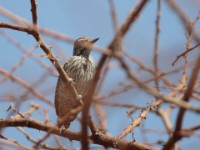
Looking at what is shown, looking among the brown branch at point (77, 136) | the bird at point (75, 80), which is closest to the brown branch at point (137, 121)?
the brown branch at point (77, 136)

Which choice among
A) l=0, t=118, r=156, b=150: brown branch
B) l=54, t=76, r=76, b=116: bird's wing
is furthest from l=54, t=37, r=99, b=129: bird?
l=0, t=118, r=156, b=150: brown branch

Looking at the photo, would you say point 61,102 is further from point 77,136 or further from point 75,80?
point 77,136

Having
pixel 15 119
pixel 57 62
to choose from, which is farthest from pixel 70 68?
pixel 57 62

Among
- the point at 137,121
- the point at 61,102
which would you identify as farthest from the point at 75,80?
the point at 137,121

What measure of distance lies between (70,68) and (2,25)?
3062 millimetres

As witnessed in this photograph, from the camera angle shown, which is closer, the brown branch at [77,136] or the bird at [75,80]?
the brown branch at [77,136]

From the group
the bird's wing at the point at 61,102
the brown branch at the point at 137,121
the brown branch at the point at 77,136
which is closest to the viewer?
the brown branch at the point at 77,136

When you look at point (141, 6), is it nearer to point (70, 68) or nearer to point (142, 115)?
point (142, 115)

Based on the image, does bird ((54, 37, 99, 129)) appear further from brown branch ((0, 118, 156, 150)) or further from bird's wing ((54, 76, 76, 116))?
brown branch ((0, 118, 156, 150))

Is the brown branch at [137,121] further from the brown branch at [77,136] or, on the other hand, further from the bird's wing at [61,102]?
the bird's wing at [61,102]

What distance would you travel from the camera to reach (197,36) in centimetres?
132

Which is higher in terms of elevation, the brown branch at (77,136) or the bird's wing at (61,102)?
the bird's wing at (61,102)

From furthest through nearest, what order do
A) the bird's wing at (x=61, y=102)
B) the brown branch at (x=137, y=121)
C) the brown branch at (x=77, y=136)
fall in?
1. the bird's wing at (x=61, y=102)
2. the brown branch at (x=137, y=121)
3. the brown branch at (x=77, y=136)

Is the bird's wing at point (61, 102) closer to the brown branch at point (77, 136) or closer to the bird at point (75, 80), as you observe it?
the bird at point (75, 80)
